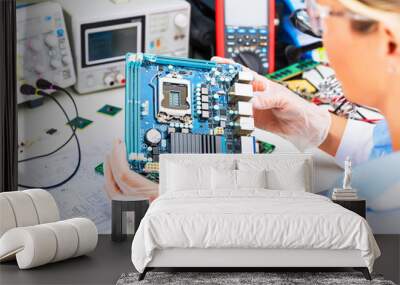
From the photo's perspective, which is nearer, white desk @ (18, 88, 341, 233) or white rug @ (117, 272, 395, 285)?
white rug @ (117, 272, 395, 285)

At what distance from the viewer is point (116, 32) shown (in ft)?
20.2

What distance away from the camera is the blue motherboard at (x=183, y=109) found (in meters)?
6.02

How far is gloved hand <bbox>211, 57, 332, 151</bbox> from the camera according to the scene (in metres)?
6.07

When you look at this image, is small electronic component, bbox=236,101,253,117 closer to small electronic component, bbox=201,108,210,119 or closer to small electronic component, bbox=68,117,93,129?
small electronic component, bbox=201,108,210,119

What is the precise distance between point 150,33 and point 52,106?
3.74ft

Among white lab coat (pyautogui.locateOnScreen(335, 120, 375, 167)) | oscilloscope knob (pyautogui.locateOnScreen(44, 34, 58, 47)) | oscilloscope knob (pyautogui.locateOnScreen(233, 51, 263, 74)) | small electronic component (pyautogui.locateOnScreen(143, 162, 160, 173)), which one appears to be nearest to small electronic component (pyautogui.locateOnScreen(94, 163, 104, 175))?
small electronic component (pyautogui.locateOnScreen(143, 162, 160, 173))

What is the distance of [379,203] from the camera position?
20.1 ft

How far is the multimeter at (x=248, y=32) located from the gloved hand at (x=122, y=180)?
4.29 ft

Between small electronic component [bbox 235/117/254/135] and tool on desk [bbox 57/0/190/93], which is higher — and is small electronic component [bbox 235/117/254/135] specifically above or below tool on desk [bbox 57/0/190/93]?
below

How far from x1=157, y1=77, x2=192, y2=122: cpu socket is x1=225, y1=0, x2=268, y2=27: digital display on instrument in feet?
2.43

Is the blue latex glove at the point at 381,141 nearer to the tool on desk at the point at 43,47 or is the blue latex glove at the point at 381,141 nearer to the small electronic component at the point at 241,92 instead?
the small electronic component at the point at 241,92

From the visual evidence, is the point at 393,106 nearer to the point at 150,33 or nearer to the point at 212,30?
the point at 212,30

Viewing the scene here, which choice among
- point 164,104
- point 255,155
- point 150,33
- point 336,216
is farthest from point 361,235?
point 150,33

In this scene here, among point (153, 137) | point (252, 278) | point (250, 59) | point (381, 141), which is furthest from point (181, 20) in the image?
point (252, 278)
